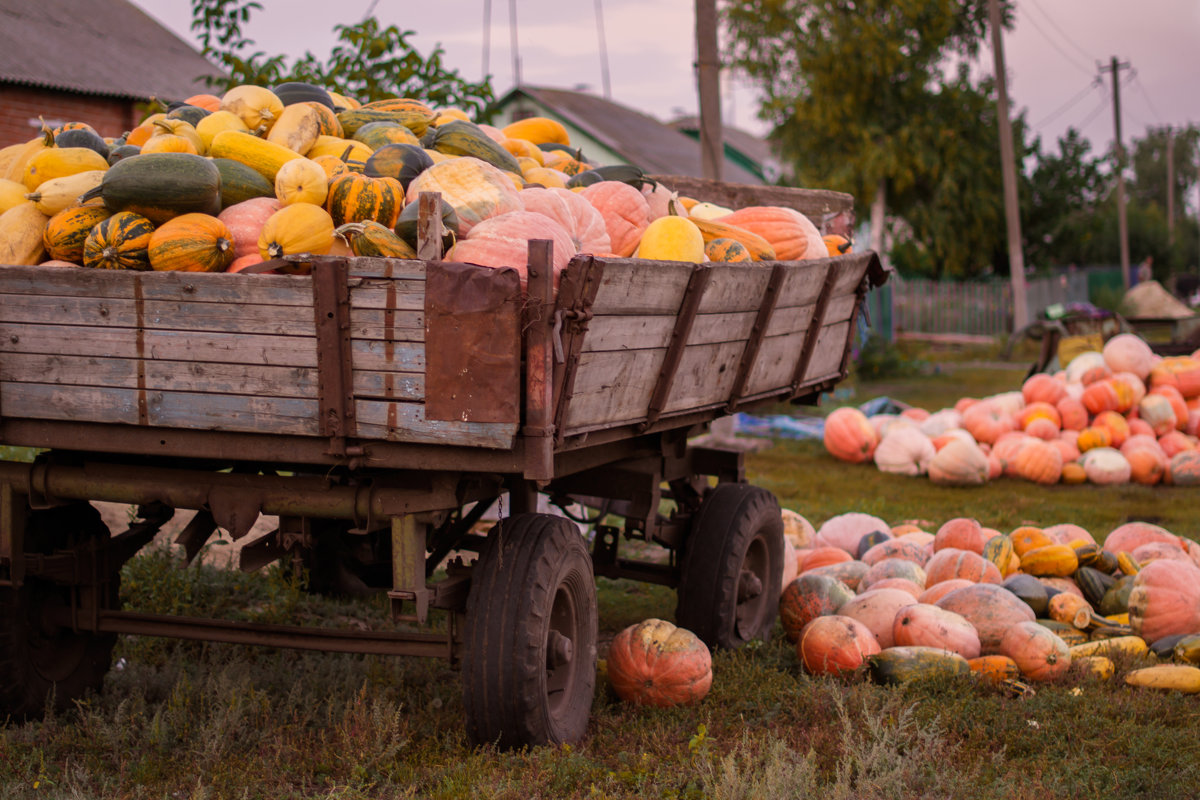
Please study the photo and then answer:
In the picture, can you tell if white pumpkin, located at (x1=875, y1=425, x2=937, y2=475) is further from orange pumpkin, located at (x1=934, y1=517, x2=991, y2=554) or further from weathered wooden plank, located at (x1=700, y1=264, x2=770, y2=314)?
weathered wooden plank, located at (x1=700, y1=264, x2=770, y2=314)

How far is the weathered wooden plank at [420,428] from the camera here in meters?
3.29

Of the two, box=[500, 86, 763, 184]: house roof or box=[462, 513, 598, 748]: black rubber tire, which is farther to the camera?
box=[500, 86, 763, 184]: house roof

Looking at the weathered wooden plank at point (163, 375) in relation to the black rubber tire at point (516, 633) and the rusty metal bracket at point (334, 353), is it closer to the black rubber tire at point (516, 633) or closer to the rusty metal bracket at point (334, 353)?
the rusty metal bracket at point (334, 353)

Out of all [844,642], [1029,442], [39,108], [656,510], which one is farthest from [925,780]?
[39,108]

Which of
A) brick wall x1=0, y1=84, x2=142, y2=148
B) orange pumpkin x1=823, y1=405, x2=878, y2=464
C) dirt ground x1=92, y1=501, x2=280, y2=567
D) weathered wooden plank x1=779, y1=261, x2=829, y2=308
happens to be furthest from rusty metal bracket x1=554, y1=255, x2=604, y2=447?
brick wall x1=0, y1=84, x2=142, y2=148

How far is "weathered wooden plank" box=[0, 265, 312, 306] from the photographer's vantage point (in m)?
3.34

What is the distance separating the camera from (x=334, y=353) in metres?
3.32

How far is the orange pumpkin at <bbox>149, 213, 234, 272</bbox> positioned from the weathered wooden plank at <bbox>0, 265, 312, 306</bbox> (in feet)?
0.44

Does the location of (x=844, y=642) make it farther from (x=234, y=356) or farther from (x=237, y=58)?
(x=237, y=58)

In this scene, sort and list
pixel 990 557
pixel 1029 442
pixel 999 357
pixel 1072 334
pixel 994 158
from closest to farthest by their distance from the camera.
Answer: pixel 990 557, pixel 1029 442, pixel 1072 334, pixel 999 357, pixel 994 158

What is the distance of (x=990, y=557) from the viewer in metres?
6.26

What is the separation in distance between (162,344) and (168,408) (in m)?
0.20

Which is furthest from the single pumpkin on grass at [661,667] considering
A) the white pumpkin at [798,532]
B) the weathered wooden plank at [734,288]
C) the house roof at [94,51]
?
the house roof at [94,51]

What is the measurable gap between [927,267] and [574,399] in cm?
2951
